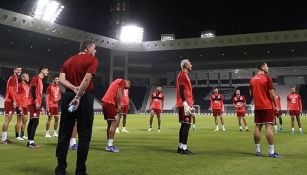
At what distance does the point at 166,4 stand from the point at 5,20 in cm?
2290

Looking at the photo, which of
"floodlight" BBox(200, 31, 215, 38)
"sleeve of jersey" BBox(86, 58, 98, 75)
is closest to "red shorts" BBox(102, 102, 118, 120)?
"sleeve of jersey" BBox(86, 58, 98, 75)

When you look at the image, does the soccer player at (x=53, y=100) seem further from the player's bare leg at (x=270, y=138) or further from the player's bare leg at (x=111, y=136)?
the player's bare leg at (x=270, y=138)

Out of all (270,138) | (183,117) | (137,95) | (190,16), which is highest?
(190,16)

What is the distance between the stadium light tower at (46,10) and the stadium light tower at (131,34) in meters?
15.2

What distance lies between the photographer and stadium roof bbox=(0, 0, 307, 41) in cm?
4947

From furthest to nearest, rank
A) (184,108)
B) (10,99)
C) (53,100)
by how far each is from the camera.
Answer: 1. (53,100)
2. (10,99)
3. (184,108)

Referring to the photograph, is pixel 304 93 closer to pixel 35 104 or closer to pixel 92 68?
pixel 35 104

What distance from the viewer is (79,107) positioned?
20.2ft

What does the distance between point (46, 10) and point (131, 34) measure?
56.9 feet

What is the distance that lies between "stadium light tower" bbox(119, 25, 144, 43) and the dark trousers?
170 ft

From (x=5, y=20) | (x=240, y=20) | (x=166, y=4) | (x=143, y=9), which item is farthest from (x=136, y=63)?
(x=5, y=20)

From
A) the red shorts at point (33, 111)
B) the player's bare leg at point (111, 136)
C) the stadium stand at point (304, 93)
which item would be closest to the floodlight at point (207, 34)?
the stadium stand at point (304, 93)

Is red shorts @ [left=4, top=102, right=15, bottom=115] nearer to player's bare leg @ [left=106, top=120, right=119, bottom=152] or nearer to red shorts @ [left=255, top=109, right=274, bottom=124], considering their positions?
player's bare leg @ [left=106, top=120, right=119, bottom=152]

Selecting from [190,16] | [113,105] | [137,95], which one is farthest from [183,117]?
[137,95]
